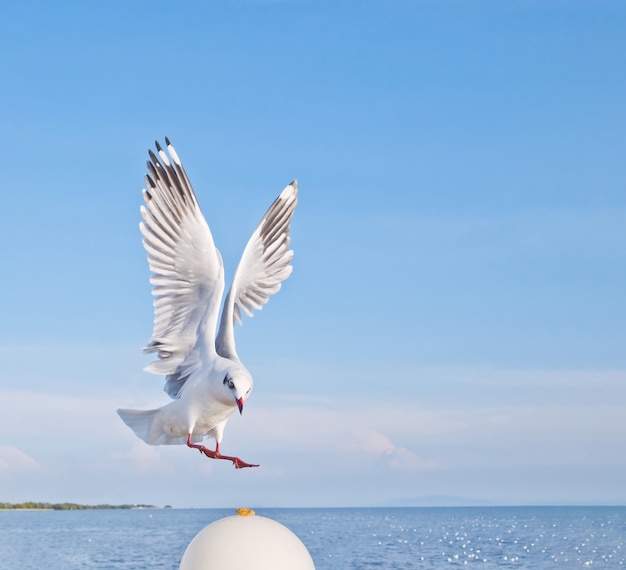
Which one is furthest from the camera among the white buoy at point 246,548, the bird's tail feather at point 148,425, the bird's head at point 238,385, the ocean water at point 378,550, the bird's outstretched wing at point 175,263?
the ocean water at point 378,550

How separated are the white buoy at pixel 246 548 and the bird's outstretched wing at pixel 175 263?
1983 mm

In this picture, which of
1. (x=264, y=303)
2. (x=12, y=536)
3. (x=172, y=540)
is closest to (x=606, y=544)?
(x=172, y=540)

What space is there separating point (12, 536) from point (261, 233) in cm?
5123

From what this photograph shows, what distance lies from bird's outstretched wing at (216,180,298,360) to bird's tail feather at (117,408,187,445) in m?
0.92

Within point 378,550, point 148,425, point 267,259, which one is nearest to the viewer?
point 148,425

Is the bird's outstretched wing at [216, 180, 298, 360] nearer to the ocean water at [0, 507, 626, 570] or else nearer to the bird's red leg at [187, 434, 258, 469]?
the bird's red leg at [187, 434, 258, 469]

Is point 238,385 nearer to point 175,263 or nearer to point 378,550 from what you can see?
point 175,263

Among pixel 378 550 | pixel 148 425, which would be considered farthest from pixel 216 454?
pixel 378 550

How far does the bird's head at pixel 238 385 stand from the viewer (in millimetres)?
5320

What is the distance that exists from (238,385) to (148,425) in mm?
1064

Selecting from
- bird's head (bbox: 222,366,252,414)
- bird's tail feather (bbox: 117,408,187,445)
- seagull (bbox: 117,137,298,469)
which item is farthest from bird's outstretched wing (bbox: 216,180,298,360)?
bird's head (bbox: 222,366,252,414)

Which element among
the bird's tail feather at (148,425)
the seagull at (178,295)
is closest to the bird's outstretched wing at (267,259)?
the seagull at (178,295)

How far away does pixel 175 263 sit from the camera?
643cm

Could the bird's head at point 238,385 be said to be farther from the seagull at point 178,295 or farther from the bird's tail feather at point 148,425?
the bird's tail feather at point 148,425
